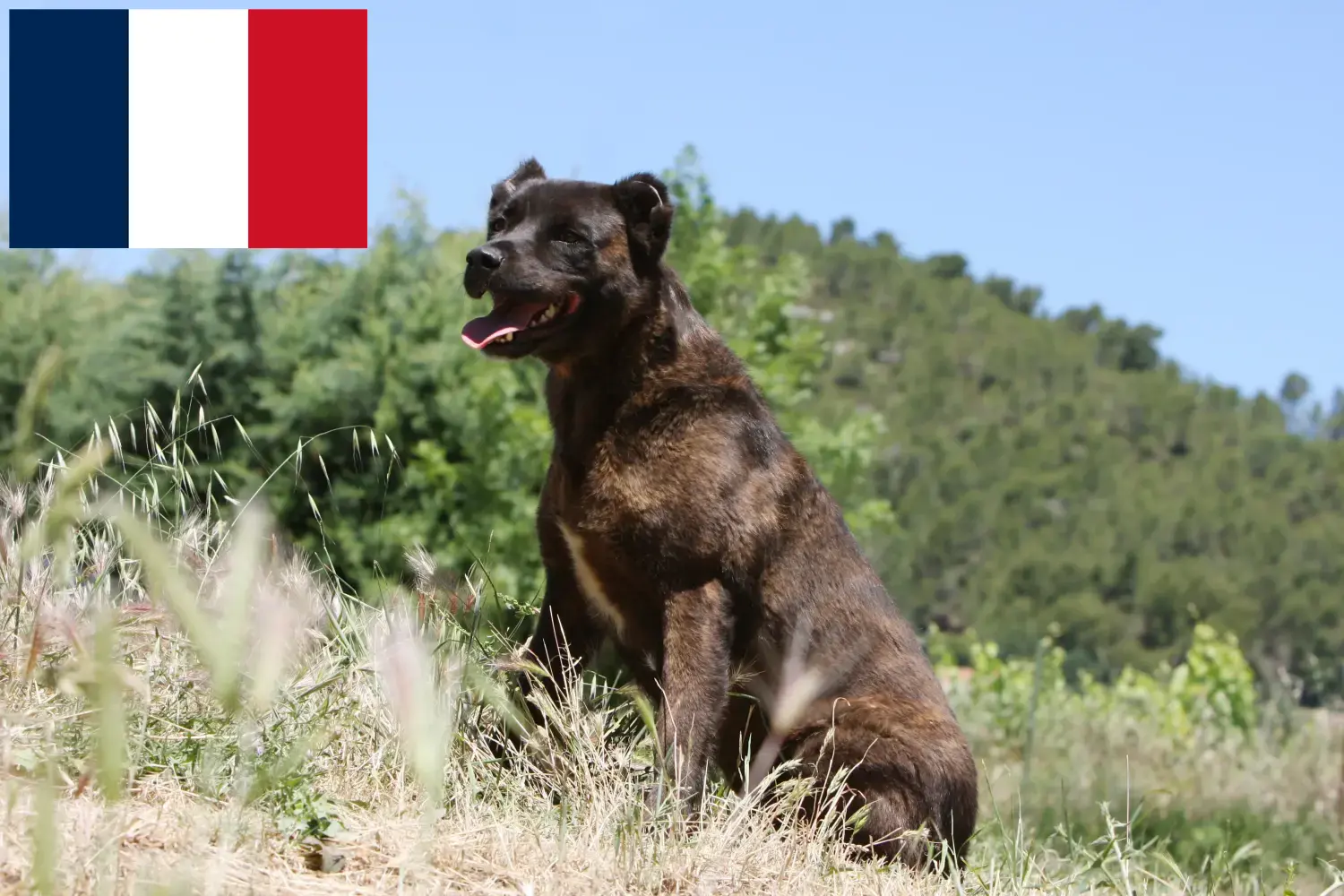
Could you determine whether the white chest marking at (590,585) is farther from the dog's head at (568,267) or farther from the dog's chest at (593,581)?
the dog's head at (568,267)

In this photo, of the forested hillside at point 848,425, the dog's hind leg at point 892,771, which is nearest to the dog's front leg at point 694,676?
the dog's hind leg at point 892,771

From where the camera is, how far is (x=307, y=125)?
917 centimetres

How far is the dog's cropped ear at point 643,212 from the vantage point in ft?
16.5

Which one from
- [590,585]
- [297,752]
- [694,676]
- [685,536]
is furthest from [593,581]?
[297,752]

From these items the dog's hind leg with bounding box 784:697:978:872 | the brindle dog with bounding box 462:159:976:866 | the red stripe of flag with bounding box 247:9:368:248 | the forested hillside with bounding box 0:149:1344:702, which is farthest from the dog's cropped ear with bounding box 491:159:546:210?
the red stripe of flag with bounding box 247:9:368:248

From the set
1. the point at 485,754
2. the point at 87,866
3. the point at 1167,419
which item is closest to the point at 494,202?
the point at 485,754

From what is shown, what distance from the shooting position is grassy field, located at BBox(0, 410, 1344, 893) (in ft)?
8.79

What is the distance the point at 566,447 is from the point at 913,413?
6359 centimetres

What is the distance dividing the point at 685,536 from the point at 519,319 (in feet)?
3.02

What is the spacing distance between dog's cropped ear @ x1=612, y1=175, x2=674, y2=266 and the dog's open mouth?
1.03ft

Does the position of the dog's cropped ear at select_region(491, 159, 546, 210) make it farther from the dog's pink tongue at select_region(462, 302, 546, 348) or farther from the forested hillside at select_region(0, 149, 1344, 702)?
the forested hillside at select_region(0, 149, 1344, 702)

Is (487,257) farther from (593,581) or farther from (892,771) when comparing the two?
(892,771)

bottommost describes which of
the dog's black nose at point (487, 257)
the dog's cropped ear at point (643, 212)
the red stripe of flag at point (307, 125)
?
the dog's black nose at point (487, 257)

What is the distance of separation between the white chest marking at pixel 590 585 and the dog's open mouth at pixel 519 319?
65 cm
